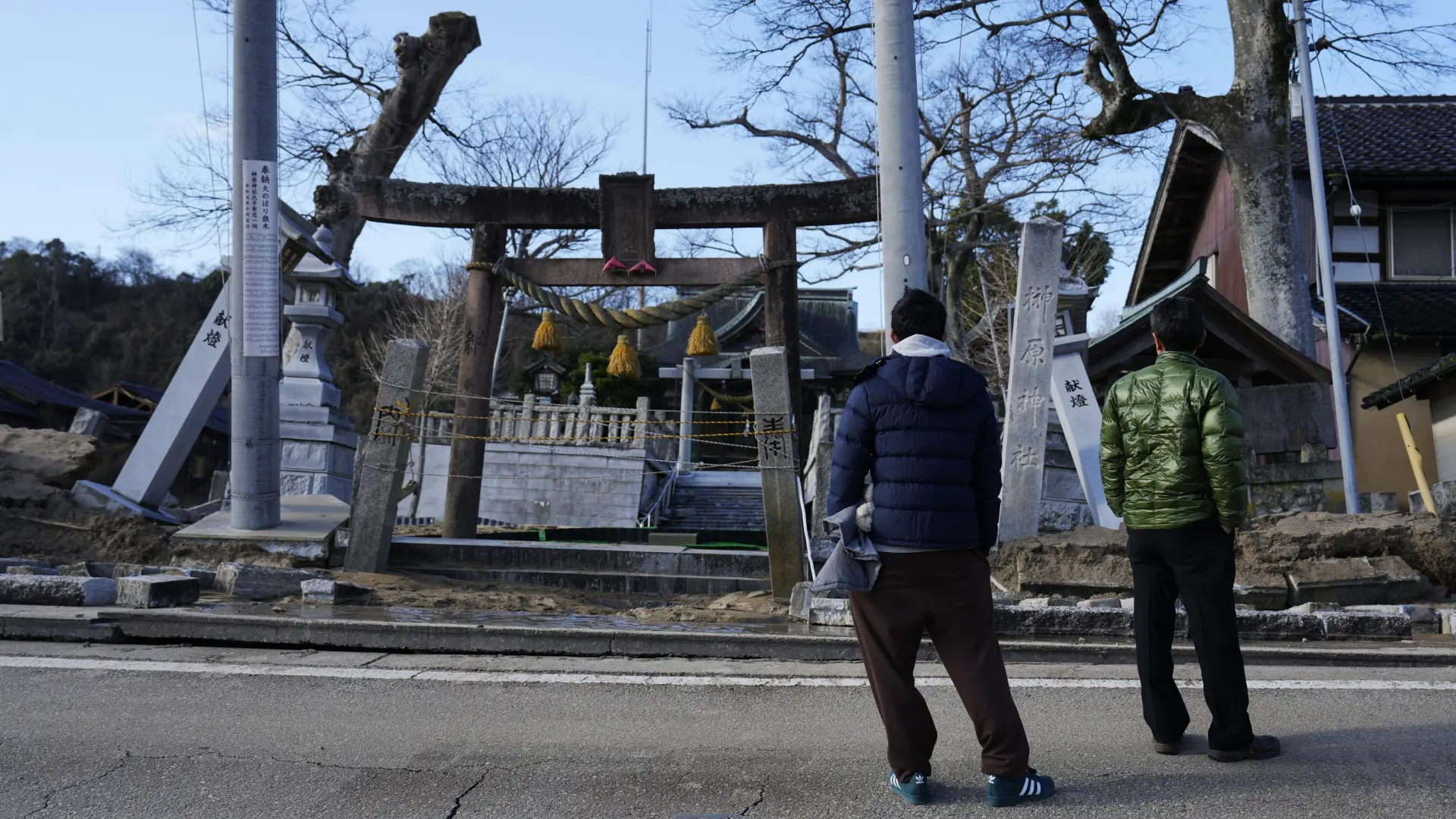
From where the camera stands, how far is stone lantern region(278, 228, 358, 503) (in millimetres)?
11883

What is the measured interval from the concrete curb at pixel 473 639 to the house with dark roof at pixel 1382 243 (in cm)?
1289

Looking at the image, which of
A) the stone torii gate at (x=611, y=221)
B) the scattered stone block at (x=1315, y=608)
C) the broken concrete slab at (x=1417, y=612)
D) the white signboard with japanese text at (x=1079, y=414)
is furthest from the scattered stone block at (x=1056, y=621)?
the stone torii gate at (x=611, y=221)

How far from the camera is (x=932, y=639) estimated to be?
11.3ft

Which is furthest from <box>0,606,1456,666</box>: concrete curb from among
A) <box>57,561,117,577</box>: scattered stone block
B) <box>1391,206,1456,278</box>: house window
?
<box>1391,206,1456,278</box>: house window

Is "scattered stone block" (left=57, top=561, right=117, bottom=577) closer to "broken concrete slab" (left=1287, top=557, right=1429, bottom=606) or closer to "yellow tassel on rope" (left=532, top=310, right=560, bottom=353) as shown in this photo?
"broken concrete slab" (left=1287, top=557, right=1429, bottom=606)

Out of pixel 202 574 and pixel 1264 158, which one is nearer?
pixel 202 574

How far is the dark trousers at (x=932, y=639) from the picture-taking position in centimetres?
335

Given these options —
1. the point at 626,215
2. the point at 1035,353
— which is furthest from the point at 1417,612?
the point at 626,215

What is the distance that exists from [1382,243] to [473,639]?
18.7m

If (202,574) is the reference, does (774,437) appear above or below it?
above

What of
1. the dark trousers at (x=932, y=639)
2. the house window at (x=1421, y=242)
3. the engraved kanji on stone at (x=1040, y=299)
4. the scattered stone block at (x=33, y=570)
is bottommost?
the scattered stone block at (x=33, y=570)

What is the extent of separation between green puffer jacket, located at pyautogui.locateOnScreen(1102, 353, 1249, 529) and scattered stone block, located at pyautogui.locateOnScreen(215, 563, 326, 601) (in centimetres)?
559

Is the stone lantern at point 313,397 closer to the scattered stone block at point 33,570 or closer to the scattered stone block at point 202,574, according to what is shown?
the scattered stone block at point 202,574

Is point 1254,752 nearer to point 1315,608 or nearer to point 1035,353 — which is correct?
point 1315,608
